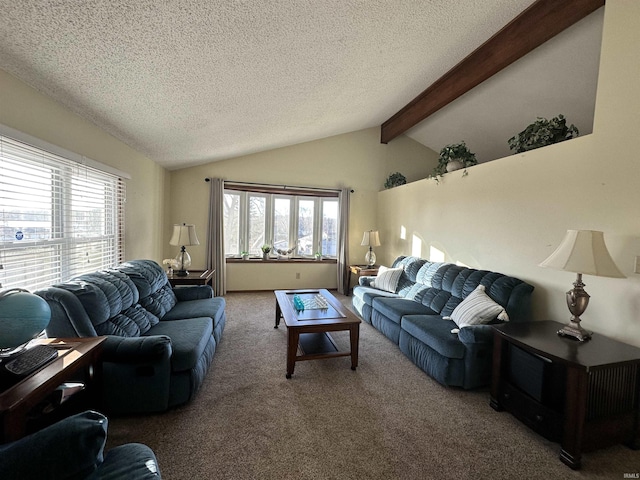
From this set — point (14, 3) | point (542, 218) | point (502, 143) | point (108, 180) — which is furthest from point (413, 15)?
point (108, 180)

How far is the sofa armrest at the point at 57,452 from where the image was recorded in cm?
75

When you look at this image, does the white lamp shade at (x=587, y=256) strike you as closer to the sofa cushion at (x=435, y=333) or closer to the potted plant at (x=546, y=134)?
the sofa cushion at (x=435, y=333)

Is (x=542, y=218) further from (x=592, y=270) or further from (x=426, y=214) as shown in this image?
(x=426, y=214)

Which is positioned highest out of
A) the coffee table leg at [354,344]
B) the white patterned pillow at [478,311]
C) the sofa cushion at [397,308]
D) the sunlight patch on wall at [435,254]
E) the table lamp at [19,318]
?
the sunlight patch on wall at [435,254]

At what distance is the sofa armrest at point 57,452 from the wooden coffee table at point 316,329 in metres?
1.56

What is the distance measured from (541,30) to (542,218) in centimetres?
166

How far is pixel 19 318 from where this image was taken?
123 centimetres

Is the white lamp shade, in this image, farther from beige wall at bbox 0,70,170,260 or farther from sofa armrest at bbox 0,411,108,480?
beige wall at bbox 0,70,170,260

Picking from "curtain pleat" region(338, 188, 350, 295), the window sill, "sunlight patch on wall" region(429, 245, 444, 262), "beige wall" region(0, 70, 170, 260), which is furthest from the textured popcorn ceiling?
the window sill

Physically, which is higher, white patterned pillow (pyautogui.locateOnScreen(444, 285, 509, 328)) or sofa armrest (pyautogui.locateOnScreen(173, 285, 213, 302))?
white patterned pillow (pyautogui.locateOnScreen(444, 285, 509, 328))

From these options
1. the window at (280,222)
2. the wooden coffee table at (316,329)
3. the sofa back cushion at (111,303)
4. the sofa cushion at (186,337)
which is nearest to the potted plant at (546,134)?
the wooden coffee table at (316,329)

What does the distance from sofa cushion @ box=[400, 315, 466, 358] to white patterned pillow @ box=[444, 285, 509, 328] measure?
143 mm

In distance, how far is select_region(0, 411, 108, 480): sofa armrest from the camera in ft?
2.47

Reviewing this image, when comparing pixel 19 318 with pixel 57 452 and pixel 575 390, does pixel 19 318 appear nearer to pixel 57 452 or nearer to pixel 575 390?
pixel 57 452
